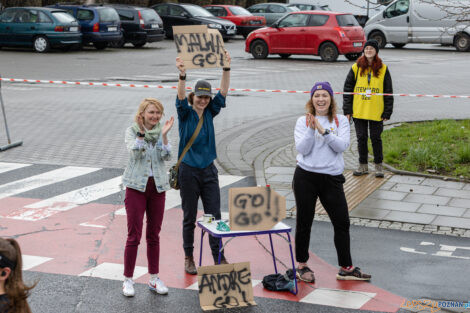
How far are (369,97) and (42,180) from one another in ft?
15.0

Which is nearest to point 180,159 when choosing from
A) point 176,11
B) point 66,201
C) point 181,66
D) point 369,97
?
point 181,66

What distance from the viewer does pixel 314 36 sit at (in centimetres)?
2731

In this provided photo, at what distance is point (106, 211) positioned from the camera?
899 centimetres

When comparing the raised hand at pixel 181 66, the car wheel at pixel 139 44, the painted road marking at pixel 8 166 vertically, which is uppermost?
the raised hand at pixel 181 66

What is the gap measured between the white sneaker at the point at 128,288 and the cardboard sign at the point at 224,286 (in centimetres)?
59

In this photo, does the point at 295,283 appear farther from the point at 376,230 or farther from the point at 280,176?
the point at 280,176

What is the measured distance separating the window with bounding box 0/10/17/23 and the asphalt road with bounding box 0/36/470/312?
4.04 feet

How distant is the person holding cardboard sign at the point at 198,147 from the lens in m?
6.57

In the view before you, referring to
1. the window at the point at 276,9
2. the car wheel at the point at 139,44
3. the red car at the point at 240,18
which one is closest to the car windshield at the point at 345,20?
the car wheel at the point at 139,44

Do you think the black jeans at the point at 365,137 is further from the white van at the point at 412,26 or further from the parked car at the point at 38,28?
the white van at the point at 412,26

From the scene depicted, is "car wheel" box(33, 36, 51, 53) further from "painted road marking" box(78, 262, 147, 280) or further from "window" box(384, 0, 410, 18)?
"painted road marking" box(78, 262, 147, 280)

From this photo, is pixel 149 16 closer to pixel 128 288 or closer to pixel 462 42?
pixel 462 42

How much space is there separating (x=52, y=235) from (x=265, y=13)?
1386 inches

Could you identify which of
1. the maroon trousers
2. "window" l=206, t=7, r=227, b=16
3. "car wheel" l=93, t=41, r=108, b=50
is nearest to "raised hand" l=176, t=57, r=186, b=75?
the maroon trousers
